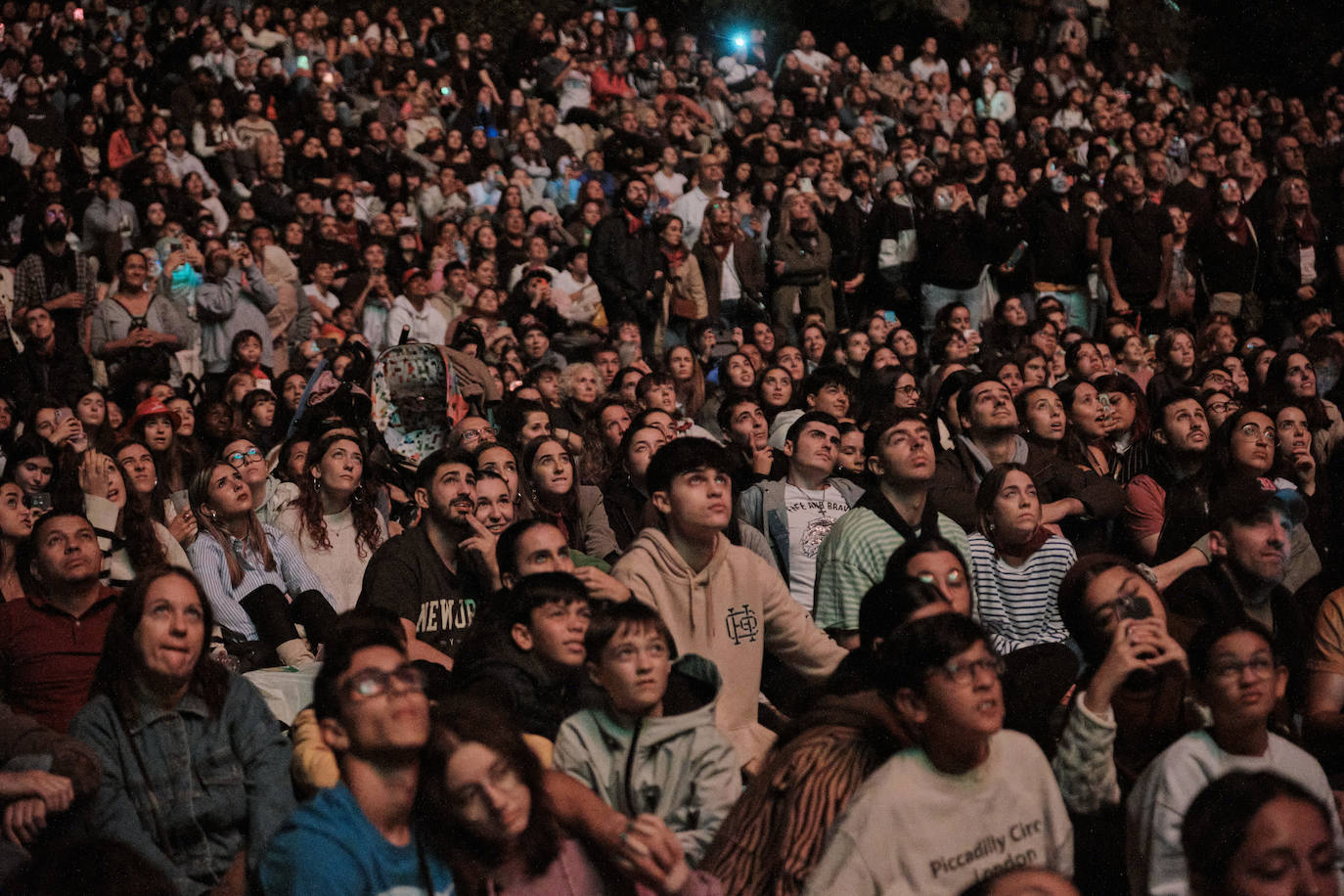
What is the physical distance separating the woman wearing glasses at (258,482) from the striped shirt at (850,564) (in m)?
2.43

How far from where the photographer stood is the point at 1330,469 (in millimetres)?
7273

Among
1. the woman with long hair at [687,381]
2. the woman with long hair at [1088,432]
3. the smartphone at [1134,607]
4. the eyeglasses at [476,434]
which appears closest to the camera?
the smartphone at [1134,607]

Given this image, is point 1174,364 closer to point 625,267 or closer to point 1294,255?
point 1294,255

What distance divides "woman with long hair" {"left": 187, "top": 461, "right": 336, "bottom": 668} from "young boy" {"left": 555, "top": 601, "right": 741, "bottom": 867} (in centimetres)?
196

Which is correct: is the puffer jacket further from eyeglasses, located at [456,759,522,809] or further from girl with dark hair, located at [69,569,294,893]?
girl with dark hair, located at [69,569,294,893]

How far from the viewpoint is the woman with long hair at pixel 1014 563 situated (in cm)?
489

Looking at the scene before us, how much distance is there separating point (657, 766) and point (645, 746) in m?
0.06

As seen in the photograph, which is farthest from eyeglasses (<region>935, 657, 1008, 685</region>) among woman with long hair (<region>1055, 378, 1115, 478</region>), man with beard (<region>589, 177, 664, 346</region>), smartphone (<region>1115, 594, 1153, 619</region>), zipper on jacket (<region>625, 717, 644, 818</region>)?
man with beard (<region>589, 177, 664, 346</region>)

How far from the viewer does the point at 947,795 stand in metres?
2.92

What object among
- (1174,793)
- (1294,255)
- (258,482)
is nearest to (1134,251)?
(1294,255)

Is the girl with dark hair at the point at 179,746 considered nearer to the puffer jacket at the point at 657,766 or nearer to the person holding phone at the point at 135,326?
the puffer jacket at the point at 657,766

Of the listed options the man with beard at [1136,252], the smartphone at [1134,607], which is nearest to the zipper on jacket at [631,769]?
the smartphone at [1134,607]

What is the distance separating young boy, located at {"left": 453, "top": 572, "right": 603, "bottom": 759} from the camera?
3.80 m

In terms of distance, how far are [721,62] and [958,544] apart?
1409 cm
